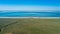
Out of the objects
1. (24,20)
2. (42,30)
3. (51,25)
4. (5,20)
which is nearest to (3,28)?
(5,20)

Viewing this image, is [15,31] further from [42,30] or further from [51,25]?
[51,25]

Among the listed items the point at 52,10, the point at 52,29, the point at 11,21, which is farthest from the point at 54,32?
the point at 11,21

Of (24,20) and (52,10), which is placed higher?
(52,10)

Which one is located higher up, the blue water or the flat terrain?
the blue water

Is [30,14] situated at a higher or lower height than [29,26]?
higher

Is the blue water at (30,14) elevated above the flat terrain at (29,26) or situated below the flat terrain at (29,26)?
above

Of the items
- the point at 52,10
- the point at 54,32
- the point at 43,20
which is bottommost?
the point at 54,32
